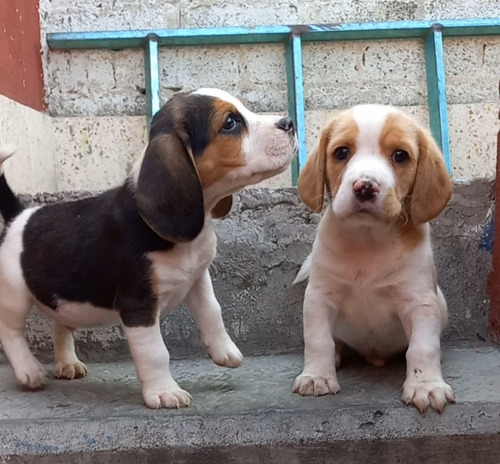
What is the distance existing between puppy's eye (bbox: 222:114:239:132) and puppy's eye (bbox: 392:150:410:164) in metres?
0.46

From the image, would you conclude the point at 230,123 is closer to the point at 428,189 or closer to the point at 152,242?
the point at 152,242

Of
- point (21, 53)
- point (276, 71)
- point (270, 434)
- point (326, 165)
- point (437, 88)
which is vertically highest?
point (21, 53)

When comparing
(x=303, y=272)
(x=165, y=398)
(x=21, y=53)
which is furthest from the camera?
(x=21, y=53)

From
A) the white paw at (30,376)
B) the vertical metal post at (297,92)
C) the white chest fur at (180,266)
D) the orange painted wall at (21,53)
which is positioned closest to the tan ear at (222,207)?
the white chest fur at (180,266)

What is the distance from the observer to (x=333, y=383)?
201 centimetres

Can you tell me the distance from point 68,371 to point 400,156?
4.35 feet

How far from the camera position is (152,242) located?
1947mm

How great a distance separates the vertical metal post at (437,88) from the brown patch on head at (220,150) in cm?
239

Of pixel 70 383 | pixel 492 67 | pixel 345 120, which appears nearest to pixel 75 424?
pixel 70 383

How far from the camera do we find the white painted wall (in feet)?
13.9

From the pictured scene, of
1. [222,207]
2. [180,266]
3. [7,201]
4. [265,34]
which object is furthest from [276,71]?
[180,266]

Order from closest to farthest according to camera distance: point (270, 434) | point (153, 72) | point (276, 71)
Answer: point (270, 434) < point (153, 72) < point (276, 71)

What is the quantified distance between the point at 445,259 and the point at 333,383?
942 millimetres

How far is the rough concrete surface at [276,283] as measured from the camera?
8.80ft
